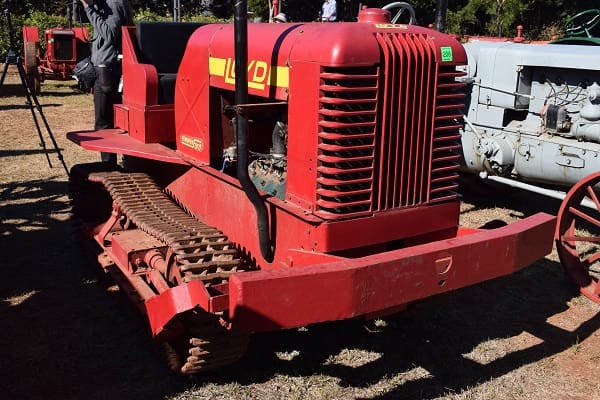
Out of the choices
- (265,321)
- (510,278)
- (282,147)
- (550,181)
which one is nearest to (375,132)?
(282,147)

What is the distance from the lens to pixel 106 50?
604 centimetres

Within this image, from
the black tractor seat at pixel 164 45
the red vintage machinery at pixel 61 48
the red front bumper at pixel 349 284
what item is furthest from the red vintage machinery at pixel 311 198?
the red vintage machinery at pixel 61 48

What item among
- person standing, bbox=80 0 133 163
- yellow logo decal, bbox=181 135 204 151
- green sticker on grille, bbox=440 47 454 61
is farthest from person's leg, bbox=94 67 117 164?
green sticker on grille, bbox=440 47 454 61

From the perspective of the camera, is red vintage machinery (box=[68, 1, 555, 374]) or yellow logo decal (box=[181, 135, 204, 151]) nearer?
red vintage machinery (box=[68, 1, 555, 374])

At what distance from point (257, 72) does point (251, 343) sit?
1.66 meters

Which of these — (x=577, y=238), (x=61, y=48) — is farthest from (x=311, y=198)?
(x=61, y=48)

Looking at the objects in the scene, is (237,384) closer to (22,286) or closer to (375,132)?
(375,132)

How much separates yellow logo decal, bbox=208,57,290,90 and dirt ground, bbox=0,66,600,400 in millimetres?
1538

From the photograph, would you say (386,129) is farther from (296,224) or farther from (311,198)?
(296,224)

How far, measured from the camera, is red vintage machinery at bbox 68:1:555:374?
9.87 feet

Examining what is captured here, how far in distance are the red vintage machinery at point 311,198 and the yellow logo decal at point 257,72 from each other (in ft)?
0.04

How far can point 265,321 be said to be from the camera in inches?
111

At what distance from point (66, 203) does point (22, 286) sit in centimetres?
223

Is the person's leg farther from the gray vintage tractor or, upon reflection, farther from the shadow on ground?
the gray vintage tractor
